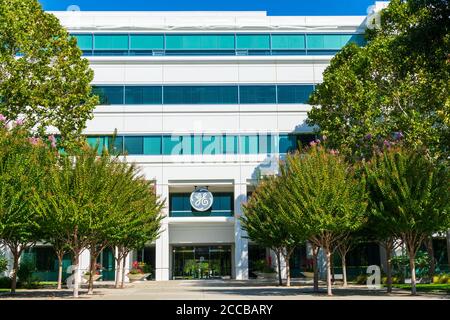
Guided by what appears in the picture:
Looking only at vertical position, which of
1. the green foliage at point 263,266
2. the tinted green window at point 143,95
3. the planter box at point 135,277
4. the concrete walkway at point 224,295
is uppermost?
the tinted green window at point 143,95

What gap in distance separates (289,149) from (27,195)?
93.6 feet

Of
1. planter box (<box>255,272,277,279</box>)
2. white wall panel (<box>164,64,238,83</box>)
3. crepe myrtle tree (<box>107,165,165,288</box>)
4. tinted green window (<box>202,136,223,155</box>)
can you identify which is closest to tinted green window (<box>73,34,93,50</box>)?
white wall panel (<box>164,64,238,83</box>)

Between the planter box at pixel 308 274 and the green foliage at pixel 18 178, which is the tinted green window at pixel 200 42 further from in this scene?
the green foliage at pixel 18 178

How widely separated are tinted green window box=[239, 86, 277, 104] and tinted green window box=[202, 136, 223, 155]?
4356mm

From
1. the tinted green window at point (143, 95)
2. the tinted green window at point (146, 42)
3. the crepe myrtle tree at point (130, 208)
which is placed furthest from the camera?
the tinted green window at point (146, 42)

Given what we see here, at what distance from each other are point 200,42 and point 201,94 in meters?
6.81

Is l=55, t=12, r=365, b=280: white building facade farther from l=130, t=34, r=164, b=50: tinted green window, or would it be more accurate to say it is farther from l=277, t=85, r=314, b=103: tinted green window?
l=130, t=34, r=164, b=50: tinted green window

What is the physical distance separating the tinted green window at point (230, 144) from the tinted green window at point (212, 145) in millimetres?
365

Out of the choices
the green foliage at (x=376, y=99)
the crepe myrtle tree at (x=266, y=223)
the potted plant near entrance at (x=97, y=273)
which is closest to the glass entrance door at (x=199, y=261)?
the potted plant near entrance at (x=97, y=273)

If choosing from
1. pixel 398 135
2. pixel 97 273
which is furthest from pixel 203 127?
pixel 398 135

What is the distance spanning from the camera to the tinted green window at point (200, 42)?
5134 centimetres

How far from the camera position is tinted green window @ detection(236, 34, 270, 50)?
5153cm

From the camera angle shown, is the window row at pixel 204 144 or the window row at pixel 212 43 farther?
the window row at pixel 212 43

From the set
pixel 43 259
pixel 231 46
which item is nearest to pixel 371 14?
pixel 231 46
